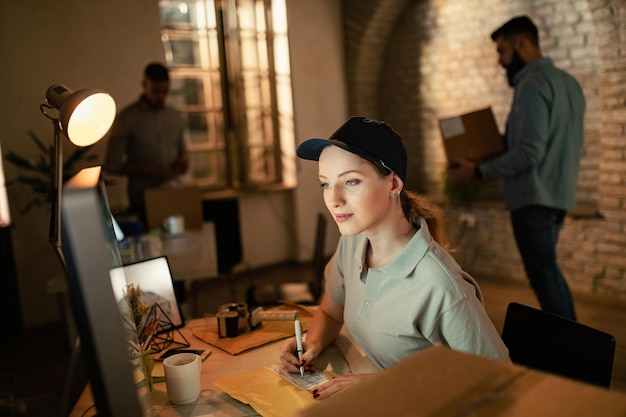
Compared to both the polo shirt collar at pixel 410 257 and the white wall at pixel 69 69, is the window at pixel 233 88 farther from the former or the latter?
the polo shirt collar at pixel 410 257

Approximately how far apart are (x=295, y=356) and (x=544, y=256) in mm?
1992

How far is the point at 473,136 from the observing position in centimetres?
351

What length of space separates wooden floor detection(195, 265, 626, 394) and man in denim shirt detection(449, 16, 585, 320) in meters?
0.40

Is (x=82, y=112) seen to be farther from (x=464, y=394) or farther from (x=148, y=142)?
(x=148, y=142)

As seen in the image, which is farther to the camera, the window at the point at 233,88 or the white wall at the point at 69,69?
the window at the point at 233,88

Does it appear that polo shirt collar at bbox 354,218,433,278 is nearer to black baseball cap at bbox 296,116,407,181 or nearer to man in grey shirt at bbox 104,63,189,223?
black baseball cap at bbox 296,116,407,181

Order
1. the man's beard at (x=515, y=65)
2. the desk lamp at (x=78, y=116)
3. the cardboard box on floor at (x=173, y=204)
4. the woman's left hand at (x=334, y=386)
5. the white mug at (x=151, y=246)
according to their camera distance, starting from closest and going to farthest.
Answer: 1. the woman's left hand at (x=334, y=386)
2. the desk lamp at (x=78, y=116)
3. the white mug at (x=151, y=246)
4. the man's beard at (x=515, y=65)
5. the cardboard box on floor at (x=173, y=204)

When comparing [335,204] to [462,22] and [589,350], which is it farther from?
[462,22]

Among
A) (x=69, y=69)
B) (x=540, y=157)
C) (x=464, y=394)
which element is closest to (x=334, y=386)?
(x=464, y=394)

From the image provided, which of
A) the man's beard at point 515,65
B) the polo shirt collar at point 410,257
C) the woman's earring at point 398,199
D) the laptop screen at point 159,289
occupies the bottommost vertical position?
the laptop screen at point 159,289

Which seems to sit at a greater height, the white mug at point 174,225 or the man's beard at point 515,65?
the man's beard at point 515,65

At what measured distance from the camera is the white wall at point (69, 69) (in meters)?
4.16

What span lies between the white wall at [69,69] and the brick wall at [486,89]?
635 millimetres

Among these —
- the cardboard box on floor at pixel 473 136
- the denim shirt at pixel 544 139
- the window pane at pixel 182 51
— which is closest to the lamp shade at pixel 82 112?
the denim shirt at pixel 544 139
